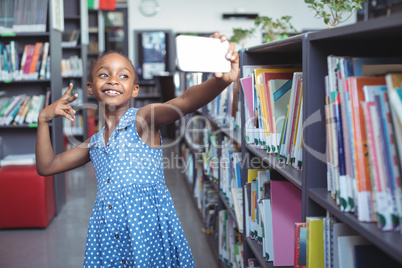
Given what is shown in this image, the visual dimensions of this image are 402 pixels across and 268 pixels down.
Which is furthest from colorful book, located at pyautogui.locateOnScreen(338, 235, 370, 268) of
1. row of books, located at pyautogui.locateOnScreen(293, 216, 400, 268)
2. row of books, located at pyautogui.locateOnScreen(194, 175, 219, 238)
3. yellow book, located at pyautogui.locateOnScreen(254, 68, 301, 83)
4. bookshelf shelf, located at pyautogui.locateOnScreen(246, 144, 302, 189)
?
row of books, located at pyautogui.locateOnScreen(194, 175, 219, 238)

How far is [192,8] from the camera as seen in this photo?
32.4 feet

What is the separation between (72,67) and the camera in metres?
6.73

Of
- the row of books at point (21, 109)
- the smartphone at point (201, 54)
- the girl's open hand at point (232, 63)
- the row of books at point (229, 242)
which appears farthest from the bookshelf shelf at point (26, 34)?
the smartphone at point (201, 54)

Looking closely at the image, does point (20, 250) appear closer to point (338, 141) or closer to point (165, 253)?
point (165, 253)

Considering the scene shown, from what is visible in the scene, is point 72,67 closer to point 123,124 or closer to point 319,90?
point 123,124

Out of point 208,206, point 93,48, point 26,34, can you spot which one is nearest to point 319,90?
point 208,206

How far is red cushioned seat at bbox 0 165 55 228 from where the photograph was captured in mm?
3619

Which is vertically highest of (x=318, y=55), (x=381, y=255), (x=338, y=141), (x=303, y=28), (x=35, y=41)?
(x=303, y=28)

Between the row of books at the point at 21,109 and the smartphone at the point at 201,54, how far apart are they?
3.34 metres

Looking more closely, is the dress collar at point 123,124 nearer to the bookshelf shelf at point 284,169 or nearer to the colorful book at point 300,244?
the bookshelf shelf at point 284,169

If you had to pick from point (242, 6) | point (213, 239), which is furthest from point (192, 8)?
point (213, 239)

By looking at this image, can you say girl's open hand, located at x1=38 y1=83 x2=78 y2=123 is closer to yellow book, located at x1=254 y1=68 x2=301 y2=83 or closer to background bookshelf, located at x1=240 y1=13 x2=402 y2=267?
yellow book, located at x1=254 y1=68 x2=301 y2=83

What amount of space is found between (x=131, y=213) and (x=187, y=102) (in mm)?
423

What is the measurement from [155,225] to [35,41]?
328cm
